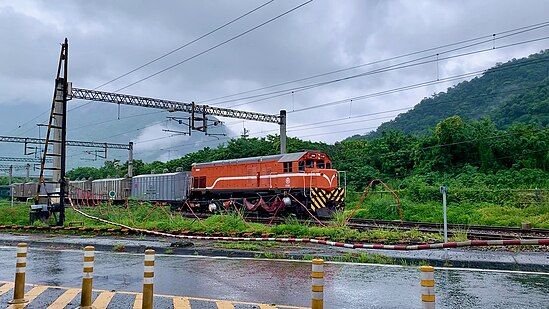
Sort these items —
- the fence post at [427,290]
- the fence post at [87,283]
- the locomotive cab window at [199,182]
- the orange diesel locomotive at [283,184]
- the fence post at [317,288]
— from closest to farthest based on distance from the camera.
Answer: the fence post at [427,290] → the fence post at [317,288] → the fence post at [87,283] → the orange diesel locomotive at [283,184] → the locomotive cab window at [199,182]

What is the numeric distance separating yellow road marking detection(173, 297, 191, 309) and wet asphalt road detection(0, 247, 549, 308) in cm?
33

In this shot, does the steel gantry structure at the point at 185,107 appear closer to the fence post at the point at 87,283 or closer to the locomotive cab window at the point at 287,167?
the locomotive cab window at the point at 287,167

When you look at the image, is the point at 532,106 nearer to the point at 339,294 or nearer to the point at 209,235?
the point at 209,235

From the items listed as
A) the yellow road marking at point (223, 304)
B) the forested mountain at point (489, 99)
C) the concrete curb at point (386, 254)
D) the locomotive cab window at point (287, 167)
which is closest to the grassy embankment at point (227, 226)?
the concrete curb at point (386, 254)

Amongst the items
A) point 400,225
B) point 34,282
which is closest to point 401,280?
point 34,282

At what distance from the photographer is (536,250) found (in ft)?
42.9

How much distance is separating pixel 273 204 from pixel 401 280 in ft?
59.7

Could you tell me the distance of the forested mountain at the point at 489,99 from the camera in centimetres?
5254

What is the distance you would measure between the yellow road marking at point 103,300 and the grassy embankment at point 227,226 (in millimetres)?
5663

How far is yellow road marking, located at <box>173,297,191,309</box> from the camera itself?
761cm

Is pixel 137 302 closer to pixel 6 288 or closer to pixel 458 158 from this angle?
pixel 6 288

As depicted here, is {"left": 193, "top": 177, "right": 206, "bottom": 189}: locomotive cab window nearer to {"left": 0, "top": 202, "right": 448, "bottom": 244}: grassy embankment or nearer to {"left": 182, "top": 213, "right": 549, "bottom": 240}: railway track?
{"left": 0, "top": 202, "right": 448, "bottom": 244}: grassy embankment

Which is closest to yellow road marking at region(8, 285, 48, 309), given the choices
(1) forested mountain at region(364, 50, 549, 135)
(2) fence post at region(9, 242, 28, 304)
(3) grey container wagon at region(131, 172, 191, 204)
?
(2) fence post at region(9, 242, 28, 304)

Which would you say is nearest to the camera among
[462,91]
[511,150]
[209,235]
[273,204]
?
[209,235]
